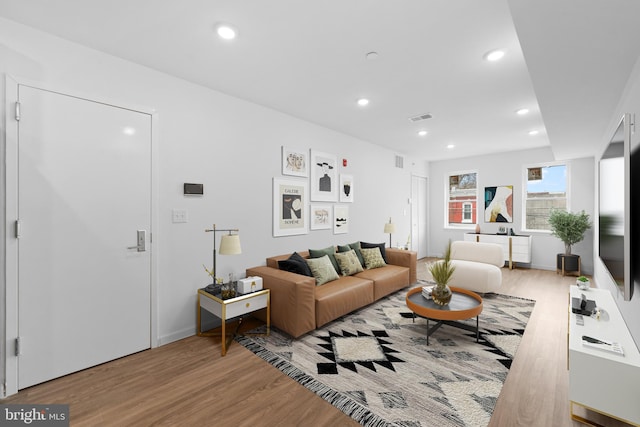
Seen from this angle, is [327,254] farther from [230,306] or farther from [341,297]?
[230,306]

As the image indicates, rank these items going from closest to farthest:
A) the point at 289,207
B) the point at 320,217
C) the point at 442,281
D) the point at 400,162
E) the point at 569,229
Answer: the point at 442,281 < the point at 289,207 < the point at 320,217 < the point at 569,229 < the point at 400,162

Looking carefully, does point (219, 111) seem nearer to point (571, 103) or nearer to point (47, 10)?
point (47, 10)

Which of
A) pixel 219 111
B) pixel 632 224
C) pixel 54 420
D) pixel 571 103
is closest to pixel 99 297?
pixel 54 420

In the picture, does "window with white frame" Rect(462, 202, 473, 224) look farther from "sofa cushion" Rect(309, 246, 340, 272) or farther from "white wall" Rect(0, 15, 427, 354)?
"white wall" Rect(0, 15, 427, 354)

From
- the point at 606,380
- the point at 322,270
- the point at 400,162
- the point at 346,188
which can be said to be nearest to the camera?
the point at 606,380

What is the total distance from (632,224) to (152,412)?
3304 millimetres

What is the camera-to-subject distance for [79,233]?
2281 millimetres

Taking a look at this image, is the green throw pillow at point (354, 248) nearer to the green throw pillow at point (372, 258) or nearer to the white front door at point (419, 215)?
the green throw pillow at point (372, 258)

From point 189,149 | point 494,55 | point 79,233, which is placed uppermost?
point 494,55

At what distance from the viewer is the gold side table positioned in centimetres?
256

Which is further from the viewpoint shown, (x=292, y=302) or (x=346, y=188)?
(x=346, y=188)

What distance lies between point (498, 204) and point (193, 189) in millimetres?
6560

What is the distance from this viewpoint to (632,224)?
1.79 metres

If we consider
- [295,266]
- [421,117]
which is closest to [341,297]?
[295,266]
